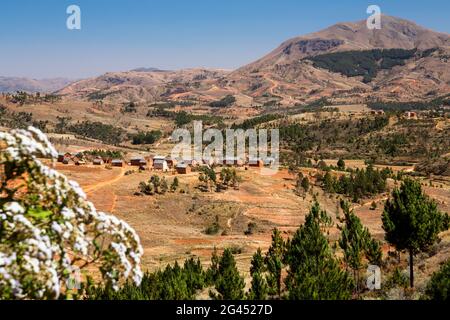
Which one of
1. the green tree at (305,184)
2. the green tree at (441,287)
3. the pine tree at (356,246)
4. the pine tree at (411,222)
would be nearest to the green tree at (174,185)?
the green tree at (305,184)

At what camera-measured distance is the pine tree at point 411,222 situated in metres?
27.8

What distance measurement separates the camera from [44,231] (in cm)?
563

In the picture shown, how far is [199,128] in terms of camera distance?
17962 cm

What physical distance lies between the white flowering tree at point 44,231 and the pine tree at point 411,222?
81.7ft

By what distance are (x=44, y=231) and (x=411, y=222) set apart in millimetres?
25846

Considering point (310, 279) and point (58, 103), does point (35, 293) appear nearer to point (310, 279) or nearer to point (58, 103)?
point (310, 279)

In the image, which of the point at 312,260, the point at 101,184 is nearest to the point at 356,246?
the point at 312,260

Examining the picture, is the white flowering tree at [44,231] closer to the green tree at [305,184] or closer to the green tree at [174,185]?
the green tree at [174,185]

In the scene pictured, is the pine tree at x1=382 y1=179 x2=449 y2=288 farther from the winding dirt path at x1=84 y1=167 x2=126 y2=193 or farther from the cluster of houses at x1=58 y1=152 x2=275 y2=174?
the cluster of houses at x1=58 y1=152 x2=275 y2=174

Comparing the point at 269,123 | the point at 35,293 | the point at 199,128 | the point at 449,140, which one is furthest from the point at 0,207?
the point at 199,128

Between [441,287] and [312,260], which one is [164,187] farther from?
[441,287]

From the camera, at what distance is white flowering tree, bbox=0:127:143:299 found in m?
5.23

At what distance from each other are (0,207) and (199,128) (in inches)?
6869

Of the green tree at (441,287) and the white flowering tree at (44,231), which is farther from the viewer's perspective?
the green tree at (441,287)
